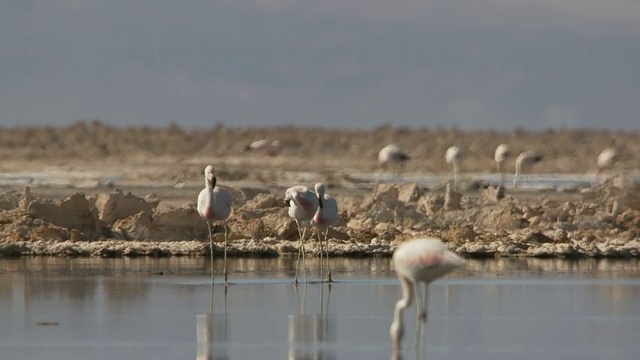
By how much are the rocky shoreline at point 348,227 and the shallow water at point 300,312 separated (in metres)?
1.06

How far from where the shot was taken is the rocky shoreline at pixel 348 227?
2084 centimetres

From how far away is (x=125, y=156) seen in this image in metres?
63.3

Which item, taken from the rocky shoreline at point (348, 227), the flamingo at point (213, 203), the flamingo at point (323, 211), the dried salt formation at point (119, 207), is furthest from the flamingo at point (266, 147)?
the flamingo at point (213, 203)

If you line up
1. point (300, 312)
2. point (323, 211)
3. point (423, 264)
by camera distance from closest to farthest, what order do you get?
point (423, 264) < point (300, 312) < point (323, 211)

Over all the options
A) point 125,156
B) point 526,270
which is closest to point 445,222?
point 526,270

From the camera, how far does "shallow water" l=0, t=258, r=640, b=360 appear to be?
1196 cm

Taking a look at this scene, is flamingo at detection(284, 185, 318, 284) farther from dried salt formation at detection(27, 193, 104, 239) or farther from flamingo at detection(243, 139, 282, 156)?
flamingo at detection(243, 139, 282, 156)

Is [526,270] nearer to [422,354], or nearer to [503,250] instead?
[503,250]

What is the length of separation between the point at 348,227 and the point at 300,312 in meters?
9.02

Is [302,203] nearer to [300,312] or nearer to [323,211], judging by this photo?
[323,211]

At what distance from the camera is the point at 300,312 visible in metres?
14.5

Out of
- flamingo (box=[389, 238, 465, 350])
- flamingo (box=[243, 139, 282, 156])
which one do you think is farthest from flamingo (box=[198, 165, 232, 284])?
flamingo (box=[243, 139, 282, 156])

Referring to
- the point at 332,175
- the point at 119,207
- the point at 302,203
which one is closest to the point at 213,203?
the point at 302,203

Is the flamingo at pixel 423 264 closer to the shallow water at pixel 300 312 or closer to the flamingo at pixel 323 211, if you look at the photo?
the shallow water at pixel 300 312
